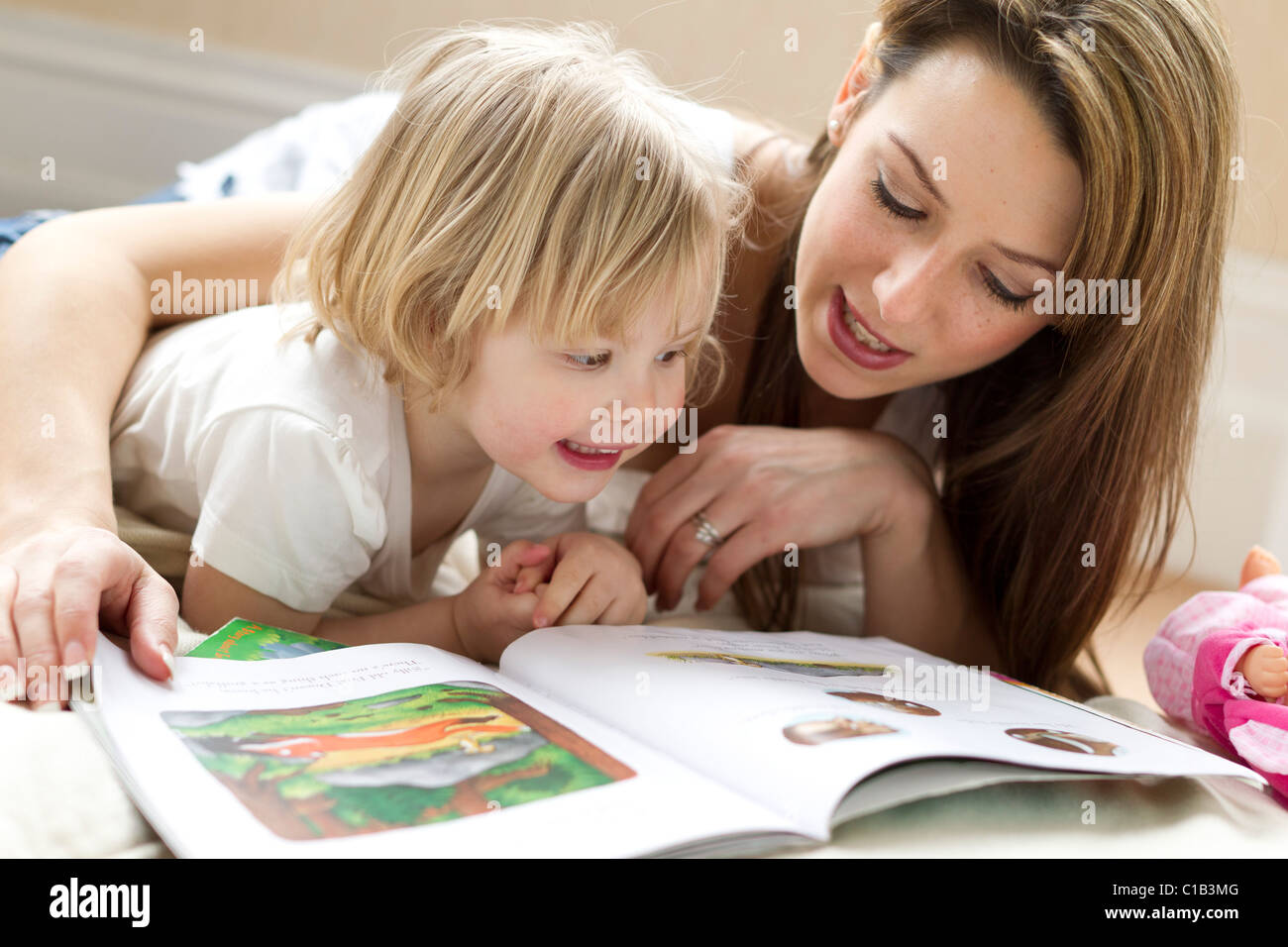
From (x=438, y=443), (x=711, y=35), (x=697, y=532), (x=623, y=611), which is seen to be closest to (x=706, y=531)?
(x=697, y=532)

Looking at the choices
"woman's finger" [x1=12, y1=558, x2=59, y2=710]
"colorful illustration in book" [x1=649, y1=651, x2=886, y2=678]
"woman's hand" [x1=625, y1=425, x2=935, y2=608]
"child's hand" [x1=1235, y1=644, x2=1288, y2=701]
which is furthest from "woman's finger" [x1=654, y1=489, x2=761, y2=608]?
"woman's finger" [x1=12, y1=558, x2=59, y2=710]

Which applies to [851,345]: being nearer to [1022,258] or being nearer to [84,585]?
[1022,258]

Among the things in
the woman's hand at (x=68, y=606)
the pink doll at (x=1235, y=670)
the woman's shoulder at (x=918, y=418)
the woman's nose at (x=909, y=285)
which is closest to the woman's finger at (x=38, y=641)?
the woman's hand at (x=68, y=606)

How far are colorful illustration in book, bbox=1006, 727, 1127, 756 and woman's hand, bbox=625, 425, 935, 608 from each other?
0.36m

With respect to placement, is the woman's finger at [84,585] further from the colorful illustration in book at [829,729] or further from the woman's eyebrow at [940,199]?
the woman's eyebrow at [940,199]

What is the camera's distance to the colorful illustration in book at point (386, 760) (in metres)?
0.57

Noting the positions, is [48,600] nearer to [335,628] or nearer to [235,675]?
[235,675]

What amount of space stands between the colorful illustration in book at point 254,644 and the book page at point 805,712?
0.14m

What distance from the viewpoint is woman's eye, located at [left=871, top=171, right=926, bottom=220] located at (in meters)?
1.00

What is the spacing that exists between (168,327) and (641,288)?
0.53 m

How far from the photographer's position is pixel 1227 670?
920 mm

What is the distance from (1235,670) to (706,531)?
0.46 meters

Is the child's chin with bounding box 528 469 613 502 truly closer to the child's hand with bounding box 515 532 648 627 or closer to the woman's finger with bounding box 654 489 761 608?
the child's hand with bounding box 515 532 648 627
